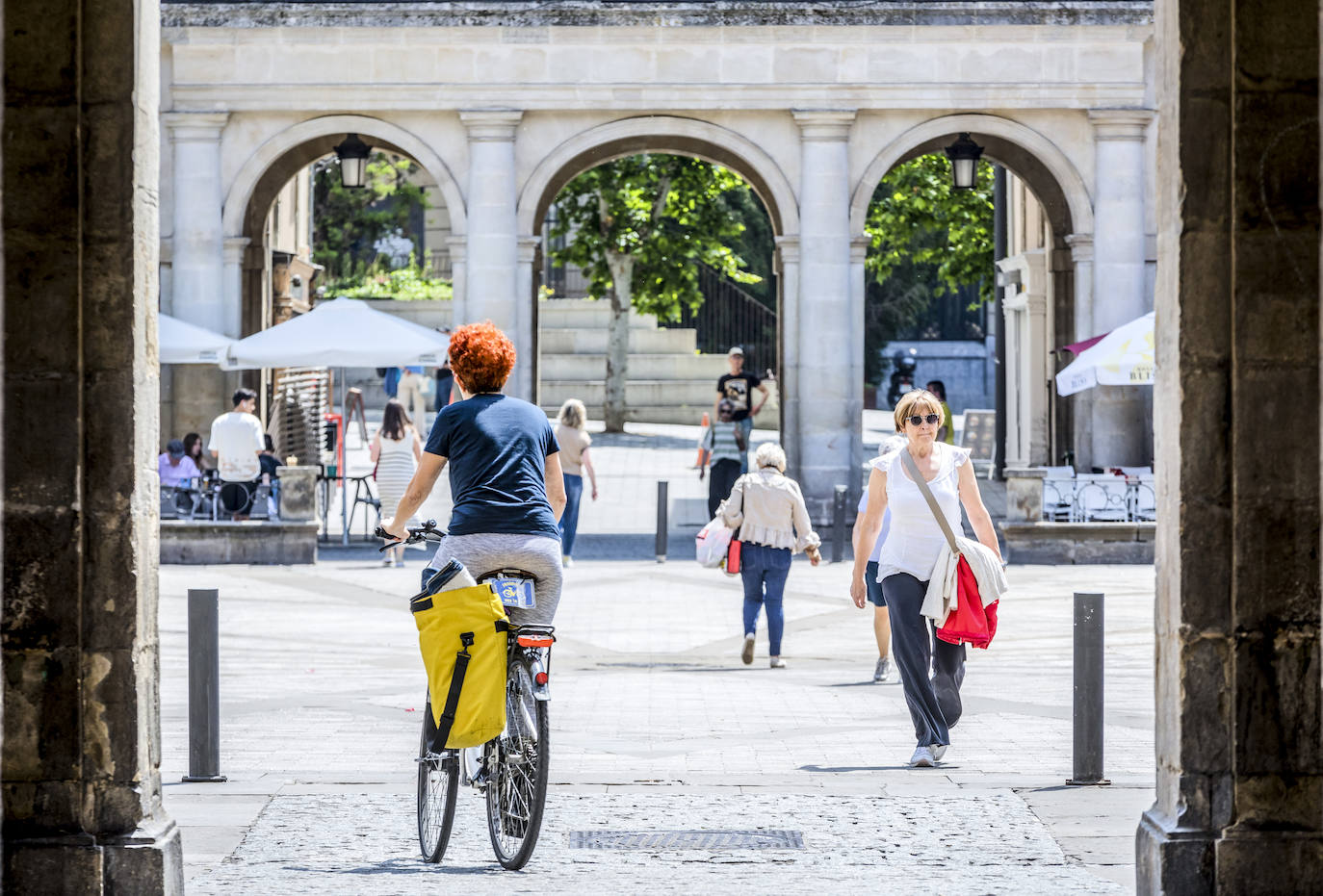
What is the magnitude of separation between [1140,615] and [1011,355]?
53.5 feet

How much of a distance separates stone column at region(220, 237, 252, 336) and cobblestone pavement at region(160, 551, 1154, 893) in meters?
8.21

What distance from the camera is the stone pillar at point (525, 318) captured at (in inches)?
902

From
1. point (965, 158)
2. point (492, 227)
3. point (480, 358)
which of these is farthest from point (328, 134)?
point (480, 358)

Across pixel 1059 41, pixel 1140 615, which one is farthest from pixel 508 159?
pixel 1140 615

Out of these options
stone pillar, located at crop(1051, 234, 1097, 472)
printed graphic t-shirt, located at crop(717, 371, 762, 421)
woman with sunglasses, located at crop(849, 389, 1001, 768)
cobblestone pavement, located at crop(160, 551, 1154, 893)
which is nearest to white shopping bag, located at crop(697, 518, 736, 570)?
cobblestone pavement, located at crop(160, 551, 1154, 893)

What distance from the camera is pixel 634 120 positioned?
75.2ft

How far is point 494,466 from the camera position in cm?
668

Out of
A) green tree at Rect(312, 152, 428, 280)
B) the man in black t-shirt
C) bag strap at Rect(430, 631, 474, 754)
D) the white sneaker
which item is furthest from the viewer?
green tree at Rect(312, 152, 428, 280)

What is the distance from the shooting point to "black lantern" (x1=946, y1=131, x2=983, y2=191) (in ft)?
75.3

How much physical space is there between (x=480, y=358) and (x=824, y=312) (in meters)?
16.3

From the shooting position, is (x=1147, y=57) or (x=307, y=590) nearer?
(x=307, y=590)

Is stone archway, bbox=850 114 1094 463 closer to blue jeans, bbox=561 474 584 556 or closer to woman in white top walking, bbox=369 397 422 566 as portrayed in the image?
blue jeans, bbox=561 474 584 556

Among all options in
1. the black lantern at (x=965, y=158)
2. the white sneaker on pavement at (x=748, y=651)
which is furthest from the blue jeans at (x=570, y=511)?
the black lantern at (x=965, y=158)

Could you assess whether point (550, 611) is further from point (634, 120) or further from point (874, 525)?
point (634, 120)
